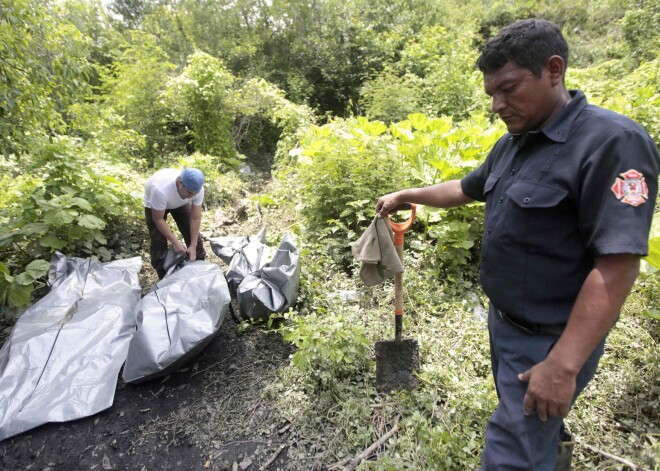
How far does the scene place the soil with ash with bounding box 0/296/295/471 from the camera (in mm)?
2035

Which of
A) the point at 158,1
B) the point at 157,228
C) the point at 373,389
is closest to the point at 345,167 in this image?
the point at 157,228

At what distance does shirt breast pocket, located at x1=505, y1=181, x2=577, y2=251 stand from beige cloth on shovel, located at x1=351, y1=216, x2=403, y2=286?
0.93 m

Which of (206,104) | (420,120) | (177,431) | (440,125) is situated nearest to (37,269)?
(177,431)

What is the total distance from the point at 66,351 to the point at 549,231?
2.96m

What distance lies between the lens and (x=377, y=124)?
14.5 ft

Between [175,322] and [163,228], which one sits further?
[163,228]

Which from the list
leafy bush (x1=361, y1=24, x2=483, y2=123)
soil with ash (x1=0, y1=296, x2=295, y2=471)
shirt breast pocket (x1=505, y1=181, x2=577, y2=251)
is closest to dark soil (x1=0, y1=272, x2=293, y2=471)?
soil with ash (x1=0, y1=296, x2=295, y2=471)

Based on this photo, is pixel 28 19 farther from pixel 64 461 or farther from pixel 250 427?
pixel 250 427

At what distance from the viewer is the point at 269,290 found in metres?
2.80

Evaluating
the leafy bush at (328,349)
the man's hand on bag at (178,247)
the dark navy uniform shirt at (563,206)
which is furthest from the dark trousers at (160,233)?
the dark navy uniform shirt at (563,206)

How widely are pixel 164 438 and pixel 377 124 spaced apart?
3.85 meters

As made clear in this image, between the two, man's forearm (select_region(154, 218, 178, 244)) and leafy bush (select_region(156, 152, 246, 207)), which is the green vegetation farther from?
man's forearm (select_region(154, 218, 178, 244))

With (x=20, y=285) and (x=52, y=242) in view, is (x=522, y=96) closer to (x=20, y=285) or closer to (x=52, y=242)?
(x=20, y=285)

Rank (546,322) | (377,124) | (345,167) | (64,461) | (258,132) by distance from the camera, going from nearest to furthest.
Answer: (546,322) → (64,461) → (345,167) → (377,124) → (258,132)
